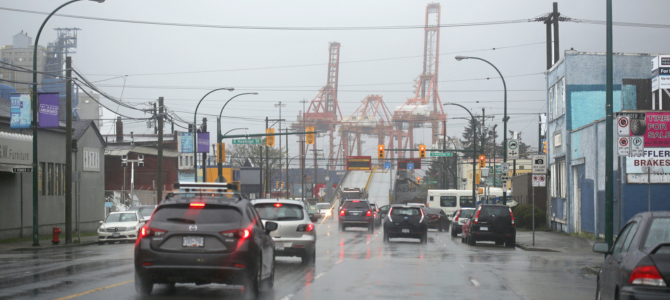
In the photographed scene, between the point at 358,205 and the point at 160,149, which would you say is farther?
the point at 358,205

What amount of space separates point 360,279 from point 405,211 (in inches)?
619

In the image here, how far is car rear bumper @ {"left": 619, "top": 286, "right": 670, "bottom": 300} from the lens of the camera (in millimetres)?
7031

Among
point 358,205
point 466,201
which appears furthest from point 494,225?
point 466,201

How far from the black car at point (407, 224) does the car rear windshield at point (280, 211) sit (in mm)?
12669

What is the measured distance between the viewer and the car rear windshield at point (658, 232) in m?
7.65

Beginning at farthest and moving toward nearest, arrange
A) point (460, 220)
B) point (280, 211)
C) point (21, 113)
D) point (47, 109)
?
point (460, 220) < point (47, 109) < point (21, 113) < point (280, 211)

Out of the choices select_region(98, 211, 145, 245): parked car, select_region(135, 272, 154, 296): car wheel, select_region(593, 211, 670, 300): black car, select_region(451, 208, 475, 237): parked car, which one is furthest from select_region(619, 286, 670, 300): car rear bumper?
select_region(451, 208, 475, 237): parked car

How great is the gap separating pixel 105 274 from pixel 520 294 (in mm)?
8352

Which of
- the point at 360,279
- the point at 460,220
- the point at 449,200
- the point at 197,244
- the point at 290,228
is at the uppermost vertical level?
the point at 197,244

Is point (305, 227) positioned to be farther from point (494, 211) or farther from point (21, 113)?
point (21, 113)

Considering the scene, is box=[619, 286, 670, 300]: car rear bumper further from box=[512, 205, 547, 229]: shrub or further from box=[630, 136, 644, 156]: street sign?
box=[512, 205, 547, 229]: shrub

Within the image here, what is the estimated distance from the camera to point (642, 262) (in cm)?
726

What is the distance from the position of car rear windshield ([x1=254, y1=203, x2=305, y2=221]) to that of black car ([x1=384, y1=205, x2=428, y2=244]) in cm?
1267

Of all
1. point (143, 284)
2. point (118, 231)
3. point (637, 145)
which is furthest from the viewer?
point (118, 231)
